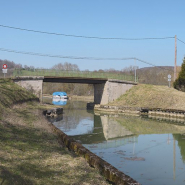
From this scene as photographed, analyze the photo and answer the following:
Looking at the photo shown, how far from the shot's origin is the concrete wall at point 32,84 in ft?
146

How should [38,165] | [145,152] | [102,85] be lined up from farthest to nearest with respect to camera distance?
[102,85]
[145,152]
[38,165]

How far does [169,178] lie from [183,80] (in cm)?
3841

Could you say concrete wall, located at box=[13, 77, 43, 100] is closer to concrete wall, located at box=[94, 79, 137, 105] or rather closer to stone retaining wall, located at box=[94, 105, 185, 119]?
stone retaining wall, located at box=[94, 105, 185, 119]

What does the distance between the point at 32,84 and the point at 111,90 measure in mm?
16085

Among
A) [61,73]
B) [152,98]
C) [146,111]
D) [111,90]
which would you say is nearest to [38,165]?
[146,111]

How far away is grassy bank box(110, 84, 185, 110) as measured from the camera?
44.4m

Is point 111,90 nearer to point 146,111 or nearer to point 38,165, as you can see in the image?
point 146,111

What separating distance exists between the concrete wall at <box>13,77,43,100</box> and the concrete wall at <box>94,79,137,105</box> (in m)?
13.8

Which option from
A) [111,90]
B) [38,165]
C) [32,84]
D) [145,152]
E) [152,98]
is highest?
[32,84]

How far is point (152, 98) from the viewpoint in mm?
49281

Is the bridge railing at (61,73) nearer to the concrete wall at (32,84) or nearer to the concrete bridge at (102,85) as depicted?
the concrete bridge at (102,85)

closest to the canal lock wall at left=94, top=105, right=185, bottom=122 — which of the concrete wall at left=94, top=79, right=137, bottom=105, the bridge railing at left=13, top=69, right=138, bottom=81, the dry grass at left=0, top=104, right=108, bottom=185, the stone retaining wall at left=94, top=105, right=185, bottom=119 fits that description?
the stone retaining wall at left=94, top=105, right=185, bottom=119

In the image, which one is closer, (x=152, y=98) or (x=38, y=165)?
(x=38, y=165)

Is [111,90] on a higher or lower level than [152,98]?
higher
